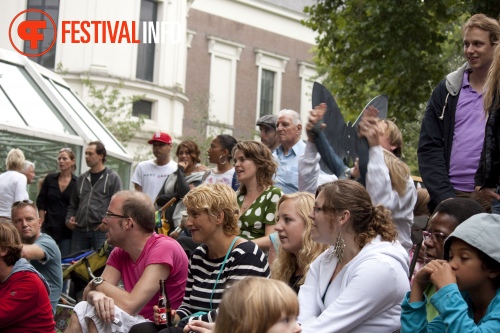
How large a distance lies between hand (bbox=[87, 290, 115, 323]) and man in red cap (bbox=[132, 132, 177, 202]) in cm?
536

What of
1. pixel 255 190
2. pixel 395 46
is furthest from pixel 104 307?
pixel 395 46

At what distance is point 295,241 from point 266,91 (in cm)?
4626

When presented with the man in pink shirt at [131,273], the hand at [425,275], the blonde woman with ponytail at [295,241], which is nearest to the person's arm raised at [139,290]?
the man in pink shirt at [131,273]

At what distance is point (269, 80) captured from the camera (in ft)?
172

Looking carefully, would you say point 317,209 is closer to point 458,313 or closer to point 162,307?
point 458,313

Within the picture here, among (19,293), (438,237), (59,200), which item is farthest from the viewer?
(59,200)

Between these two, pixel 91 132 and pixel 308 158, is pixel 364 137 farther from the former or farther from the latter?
pixel 91 132

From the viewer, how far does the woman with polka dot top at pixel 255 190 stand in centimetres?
776

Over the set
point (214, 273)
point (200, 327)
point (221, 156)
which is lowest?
point (200, 327)

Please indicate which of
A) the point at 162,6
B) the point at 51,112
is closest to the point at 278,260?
the point at 51,112

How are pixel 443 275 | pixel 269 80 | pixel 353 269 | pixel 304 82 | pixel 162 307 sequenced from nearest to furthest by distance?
pixel 443 275
pixel 353 269
pixel 162 307
pixel 269 80
pixel 304 82

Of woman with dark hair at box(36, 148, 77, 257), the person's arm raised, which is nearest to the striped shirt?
the person's arm raised

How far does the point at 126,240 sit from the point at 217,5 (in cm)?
4240

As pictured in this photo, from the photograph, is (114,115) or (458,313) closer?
A: (458,313)
